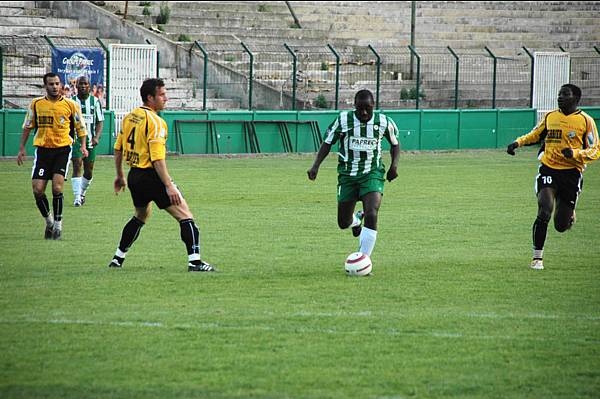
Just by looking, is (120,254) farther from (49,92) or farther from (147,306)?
(49,92)

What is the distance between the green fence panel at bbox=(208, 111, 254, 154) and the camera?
29969 mm

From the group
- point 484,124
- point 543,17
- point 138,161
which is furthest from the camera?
point 543,17

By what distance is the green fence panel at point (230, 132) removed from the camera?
30.0 metres

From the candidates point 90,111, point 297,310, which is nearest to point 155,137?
point 297,310

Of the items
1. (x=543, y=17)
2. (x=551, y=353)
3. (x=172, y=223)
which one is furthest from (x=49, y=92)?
(x=543, y=17)

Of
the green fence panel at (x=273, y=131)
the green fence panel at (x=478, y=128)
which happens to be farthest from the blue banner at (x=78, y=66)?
the green fence panel at (x=478, y=128)

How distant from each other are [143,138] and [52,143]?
3491mm

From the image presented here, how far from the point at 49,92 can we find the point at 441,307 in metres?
6.84

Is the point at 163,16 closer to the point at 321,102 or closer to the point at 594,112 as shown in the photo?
the point at 321,102

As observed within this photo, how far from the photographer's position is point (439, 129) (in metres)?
32.9

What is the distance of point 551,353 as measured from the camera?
7.66 m

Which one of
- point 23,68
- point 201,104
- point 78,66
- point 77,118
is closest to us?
point 77,118

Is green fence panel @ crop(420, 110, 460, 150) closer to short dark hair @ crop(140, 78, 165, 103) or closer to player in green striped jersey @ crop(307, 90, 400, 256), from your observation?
player in green striped jersey @ crop(307, 90, 400, 256)

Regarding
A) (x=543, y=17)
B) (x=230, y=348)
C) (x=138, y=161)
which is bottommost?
(x=230, y=348)
